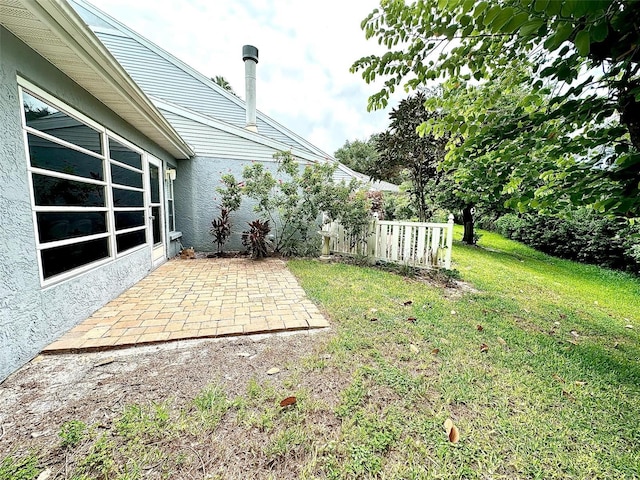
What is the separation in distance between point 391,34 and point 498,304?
13.4 feet

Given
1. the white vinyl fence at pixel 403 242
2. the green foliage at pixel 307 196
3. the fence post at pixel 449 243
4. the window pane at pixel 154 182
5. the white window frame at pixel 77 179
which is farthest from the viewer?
the green foliage at pixel 307 196

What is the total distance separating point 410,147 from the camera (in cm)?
750

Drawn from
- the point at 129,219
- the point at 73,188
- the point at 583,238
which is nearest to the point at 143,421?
the point at 73,188

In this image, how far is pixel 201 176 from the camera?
24.8 ft

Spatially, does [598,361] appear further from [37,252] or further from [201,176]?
[201,176]

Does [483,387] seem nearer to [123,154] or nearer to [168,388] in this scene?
[168,388]

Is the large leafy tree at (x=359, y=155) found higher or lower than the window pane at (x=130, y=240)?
higher

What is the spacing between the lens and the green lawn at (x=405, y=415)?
1.46m

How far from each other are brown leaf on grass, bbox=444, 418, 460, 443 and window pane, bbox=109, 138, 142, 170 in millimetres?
5175

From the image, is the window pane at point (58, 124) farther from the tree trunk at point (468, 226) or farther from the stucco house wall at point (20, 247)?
the tree trunk at point (468, 226)

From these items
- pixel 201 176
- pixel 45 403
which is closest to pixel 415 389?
pixel 45 403

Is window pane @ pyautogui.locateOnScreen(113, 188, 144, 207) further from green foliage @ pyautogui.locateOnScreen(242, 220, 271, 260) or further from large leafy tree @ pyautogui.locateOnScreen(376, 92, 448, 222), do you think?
large leafy tree @ pyautogui.locateOnScreen(376, 92, 448, 222)

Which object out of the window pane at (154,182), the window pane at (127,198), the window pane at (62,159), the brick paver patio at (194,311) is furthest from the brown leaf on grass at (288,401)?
the window pane at (154,182)

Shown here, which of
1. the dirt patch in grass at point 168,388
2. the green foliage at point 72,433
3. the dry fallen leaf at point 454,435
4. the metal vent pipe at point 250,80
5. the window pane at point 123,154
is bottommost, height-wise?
the dirt patch in grass at point 168,388
